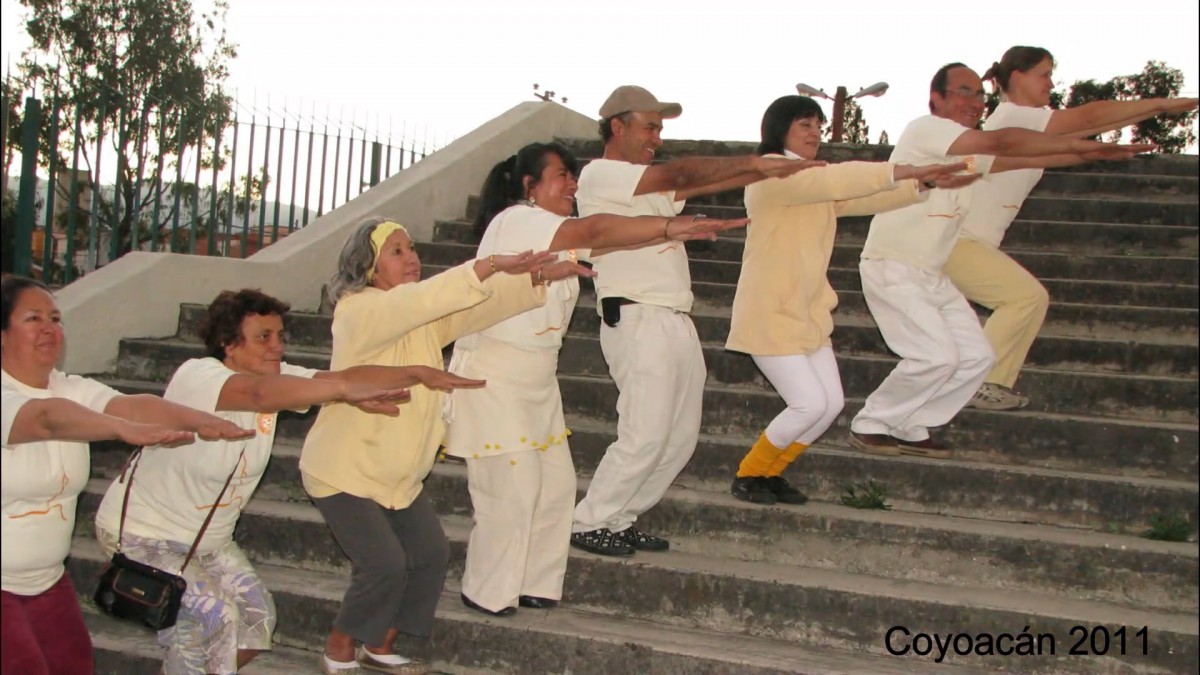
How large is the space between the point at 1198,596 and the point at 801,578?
4.86 ft

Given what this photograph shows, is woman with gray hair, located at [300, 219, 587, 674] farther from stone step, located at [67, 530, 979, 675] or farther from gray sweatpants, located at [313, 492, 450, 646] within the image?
stone step, located at [67, 530, 979, 675]

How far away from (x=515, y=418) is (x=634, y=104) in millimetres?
1368

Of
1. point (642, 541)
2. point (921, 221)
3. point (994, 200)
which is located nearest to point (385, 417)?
point (642, 541)

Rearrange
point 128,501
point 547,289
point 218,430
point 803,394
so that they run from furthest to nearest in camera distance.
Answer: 1. point 803,394
2. point 547,289
3. point 128,501
4. point 218,430

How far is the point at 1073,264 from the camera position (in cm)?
730

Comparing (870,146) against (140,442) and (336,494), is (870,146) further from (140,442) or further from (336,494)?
(140,442)

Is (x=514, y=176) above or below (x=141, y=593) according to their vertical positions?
above

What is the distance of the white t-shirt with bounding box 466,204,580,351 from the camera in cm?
448

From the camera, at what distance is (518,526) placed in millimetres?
4699

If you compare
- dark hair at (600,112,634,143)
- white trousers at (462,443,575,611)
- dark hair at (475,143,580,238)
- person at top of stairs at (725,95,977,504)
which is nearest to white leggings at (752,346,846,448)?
person at top of stairs at (725,95,977,504)

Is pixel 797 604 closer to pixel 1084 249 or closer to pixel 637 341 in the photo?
pixel 637 341

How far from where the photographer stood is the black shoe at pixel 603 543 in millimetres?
5070

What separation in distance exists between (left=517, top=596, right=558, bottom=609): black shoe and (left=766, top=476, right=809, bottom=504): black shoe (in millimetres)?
1121

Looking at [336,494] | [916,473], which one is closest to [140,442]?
[336,494]
